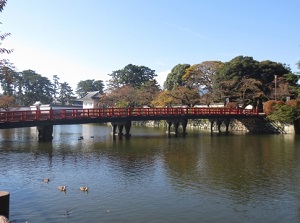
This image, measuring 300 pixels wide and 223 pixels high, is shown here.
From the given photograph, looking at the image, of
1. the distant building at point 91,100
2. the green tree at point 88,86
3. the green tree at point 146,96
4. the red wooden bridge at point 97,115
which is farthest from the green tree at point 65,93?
the red wooden bridge at point 97,115

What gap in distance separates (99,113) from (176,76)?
2987cm

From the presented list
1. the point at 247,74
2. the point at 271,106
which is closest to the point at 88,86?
the point at 247,74

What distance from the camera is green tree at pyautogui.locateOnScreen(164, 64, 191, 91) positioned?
6059 centimetres

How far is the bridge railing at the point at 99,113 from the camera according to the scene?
28906 mm

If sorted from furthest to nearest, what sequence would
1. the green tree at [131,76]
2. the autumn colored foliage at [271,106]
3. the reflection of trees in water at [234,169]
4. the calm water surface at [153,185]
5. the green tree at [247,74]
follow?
the green tree at [131,76]
the green tree at [247,74]
the autumn colored foliage at [271,106]
the reflection of trees in water at [234,169]
the calm water surface at [153,185]

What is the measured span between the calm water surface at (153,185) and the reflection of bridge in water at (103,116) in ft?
17.9

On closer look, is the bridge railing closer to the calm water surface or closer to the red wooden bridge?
the red wooden bridge

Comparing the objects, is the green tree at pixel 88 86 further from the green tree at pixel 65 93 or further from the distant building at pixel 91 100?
the distant building at pixel 91 100

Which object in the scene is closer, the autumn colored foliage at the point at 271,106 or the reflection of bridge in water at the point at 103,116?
the reflection of bridge in water at the point at 103,116

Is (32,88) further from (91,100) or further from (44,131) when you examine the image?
(44,131)

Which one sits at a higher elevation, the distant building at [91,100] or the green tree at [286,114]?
the distant building at [91,100]

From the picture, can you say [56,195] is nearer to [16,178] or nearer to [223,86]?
[16,178]

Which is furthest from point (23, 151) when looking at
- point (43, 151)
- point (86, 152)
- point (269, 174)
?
point (269, 174)

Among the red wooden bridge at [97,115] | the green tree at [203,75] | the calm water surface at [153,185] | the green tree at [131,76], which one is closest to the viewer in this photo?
the calm water surface at [153,185]
